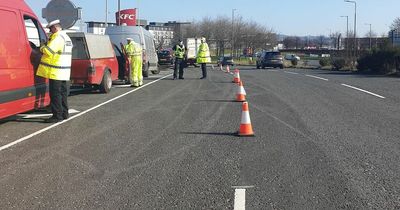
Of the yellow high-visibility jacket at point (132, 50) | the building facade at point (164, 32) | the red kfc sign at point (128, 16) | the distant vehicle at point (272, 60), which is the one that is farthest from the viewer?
the building facade at point (164, 32)

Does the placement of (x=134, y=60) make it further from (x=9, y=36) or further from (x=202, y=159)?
(x=202, y=159)

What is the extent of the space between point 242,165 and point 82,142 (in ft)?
9.28

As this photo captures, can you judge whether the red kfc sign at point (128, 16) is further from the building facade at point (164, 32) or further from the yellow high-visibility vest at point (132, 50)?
the building facade at point (164, 32)

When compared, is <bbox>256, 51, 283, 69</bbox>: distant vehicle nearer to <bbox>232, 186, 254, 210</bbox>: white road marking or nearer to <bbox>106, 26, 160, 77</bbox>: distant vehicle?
<bbox>106, 26, 160, 77</bbox>: distant vehicle

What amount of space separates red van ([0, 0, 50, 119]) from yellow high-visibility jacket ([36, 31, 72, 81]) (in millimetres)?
206

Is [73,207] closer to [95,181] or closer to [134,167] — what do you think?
[95,181]

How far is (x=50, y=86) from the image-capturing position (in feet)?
32.9

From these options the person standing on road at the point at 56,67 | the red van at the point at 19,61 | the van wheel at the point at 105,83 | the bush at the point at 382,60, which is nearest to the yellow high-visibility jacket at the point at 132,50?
the van wheel at the point at 105,83

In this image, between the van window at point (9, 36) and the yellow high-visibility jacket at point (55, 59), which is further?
the yellow high-visibility jacket at point (55, 59)

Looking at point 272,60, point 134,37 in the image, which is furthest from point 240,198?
point 272,60

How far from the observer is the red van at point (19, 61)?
8633 mm

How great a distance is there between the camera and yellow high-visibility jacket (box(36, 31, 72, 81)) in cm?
969

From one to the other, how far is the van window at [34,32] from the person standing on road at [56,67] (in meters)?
0.27

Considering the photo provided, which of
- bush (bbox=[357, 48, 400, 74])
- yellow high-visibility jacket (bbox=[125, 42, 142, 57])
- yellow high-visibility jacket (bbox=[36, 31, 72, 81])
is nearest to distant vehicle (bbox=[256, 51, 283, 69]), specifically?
bush (bbox=[357, 48, 400, 74])
